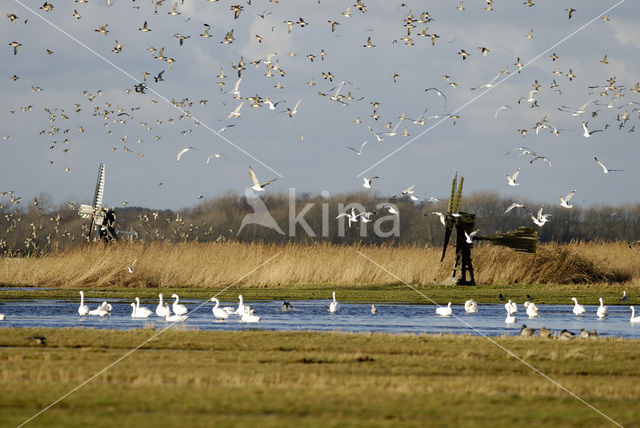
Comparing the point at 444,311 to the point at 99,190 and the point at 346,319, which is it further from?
the point at 99,190

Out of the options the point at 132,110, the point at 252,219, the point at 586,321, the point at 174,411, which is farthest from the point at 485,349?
the point at 252,219

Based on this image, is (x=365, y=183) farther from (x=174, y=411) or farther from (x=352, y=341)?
(x=174, y=411)

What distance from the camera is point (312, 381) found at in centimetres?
1675

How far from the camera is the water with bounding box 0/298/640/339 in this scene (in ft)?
95.8

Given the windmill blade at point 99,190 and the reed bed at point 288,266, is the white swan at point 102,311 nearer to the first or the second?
the reed bed at point 288,266

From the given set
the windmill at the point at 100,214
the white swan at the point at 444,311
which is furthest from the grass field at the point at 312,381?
the windmill at the point at 100,214

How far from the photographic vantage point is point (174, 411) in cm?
1389

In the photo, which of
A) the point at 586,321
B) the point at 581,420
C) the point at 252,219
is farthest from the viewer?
the point at 252,219

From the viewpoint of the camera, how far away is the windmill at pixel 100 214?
72.4 m

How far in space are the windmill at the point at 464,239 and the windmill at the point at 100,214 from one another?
28616 mm

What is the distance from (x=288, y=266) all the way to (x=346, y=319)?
19008 mm

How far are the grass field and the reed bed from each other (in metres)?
26.0

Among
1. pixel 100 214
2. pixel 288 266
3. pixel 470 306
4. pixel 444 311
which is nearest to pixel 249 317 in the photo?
pixel 444 311

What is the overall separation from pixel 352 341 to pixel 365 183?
21.4m
